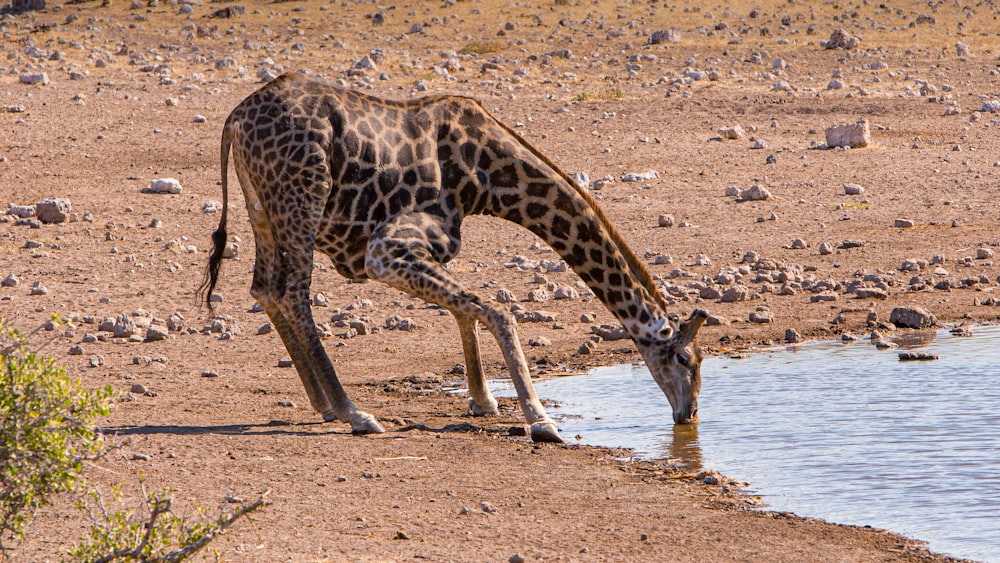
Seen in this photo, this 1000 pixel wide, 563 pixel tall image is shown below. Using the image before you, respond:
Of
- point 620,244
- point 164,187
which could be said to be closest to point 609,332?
point 620,244

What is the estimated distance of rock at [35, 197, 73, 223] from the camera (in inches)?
564

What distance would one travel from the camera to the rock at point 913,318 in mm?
11188

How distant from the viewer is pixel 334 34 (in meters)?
28.3

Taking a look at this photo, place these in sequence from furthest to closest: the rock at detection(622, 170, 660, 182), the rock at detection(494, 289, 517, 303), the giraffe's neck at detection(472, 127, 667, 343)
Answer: the rock at detection(622, 170, 660, 182) < the rock at detection(494, 289, 517, 303) < the giraffe's neck at detection(472, 127, 667, 343)

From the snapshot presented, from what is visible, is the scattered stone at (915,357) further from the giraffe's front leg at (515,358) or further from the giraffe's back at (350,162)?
the giraffe's back at (350,162)

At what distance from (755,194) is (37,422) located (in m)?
12.2

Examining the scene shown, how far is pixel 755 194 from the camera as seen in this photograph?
1575 cm

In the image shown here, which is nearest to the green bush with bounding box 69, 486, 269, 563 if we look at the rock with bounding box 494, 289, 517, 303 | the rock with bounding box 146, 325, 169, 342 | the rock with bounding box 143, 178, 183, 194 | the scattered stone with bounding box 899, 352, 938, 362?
the rock with bounding box 146, 325, 169, 342

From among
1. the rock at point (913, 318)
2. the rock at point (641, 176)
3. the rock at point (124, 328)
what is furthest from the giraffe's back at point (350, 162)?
the rock at point (641, 176)

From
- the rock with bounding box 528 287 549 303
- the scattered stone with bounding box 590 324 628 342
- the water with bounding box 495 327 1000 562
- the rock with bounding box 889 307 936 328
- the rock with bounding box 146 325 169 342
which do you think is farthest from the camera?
the rock with bounding box 528 287 549 303

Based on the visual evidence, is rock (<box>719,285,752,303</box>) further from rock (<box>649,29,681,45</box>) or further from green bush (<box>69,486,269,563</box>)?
rock (<box>649,29,681,45</box>)

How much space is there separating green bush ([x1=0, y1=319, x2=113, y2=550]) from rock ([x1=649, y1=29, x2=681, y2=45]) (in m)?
23.9

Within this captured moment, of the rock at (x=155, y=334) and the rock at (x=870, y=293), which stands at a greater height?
the rock at (x=870, y=293)

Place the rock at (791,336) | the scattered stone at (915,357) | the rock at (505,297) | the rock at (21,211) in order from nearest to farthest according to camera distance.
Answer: the scattered stone at (915,357), the rock at (791,336), the rock at (505,297), the rock at (21,211)
